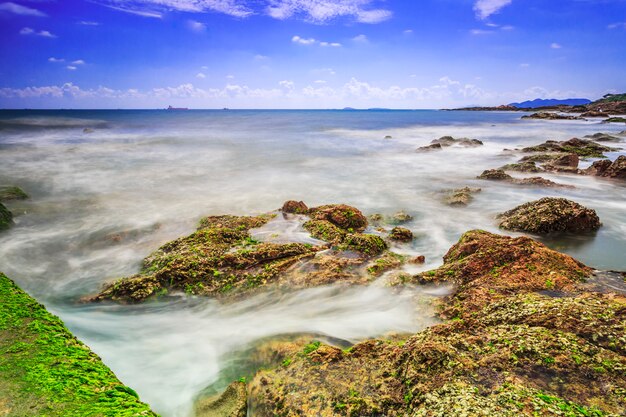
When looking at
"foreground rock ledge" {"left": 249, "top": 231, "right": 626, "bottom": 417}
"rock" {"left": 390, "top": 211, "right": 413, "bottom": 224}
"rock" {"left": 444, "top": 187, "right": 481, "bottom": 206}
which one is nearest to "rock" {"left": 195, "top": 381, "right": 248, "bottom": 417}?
"foreground rock ledge" {"left": 249, "top": 231, "right": 626, "bottom": 417}

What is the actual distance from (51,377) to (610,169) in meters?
20.9

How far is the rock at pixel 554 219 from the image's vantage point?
877 cm

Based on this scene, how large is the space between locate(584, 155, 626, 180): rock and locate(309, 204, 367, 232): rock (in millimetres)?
13863

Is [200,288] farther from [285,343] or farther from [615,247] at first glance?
→ [615,247]

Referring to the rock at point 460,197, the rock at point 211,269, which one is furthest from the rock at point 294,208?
the rock at point 460,197

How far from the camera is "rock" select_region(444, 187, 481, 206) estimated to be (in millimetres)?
12664

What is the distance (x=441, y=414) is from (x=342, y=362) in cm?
130

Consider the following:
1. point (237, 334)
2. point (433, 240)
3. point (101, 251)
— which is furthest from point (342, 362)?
point (101, 251)

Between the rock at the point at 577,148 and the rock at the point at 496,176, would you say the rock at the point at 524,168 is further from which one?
the rock at the point at 577,148

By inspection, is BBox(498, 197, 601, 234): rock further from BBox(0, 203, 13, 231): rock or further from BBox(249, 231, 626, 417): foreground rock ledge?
BBox(0, 203, 13, 231): rock

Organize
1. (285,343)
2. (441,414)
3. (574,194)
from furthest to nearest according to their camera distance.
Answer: (574,194) → (285,343) → (441,414)

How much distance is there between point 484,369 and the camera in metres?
3.28

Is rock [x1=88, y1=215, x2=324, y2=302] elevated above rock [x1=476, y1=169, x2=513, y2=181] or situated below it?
below

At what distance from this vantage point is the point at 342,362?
391cm
